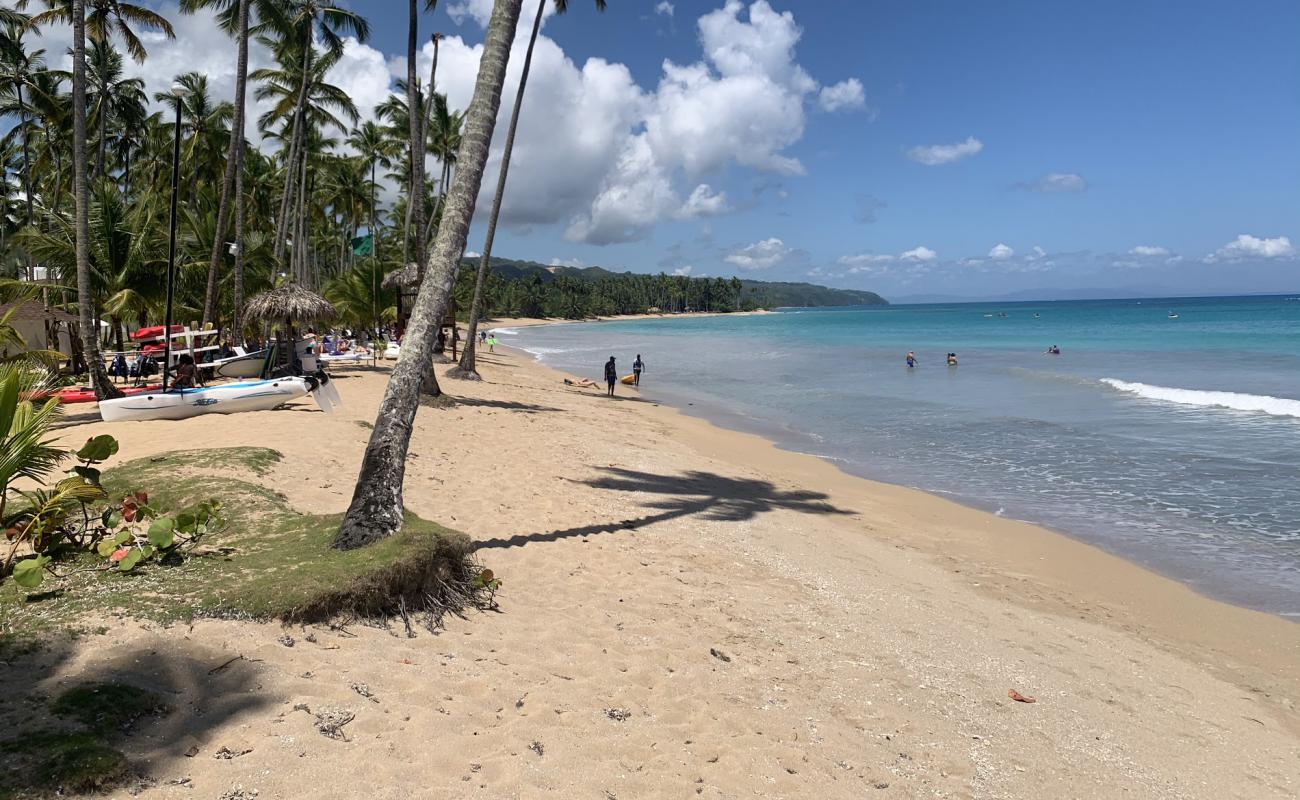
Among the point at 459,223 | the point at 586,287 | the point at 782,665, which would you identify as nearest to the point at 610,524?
the point at 782,665

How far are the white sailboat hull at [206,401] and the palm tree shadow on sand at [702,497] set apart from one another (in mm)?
5960

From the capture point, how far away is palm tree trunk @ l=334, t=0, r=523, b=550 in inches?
208

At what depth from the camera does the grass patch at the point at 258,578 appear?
402 cm

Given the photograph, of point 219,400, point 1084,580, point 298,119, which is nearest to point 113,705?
point 1084,580

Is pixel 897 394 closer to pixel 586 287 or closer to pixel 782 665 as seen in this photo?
pixel 782 665

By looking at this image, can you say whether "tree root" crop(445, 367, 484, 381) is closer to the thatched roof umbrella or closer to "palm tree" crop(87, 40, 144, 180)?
the thatched roof umbrella

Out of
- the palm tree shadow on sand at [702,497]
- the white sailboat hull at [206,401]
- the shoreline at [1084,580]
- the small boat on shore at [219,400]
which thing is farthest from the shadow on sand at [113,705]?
the white sailboat hull at [206,401]

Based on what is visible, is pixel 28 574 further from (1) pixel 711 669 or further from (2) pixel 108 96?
(2) pixel 108 96

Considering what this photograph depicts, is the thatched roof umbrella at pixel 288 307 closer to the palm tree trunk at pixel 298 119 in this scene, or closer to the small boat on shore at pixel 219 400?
the small boat on shore at pixel 219 400

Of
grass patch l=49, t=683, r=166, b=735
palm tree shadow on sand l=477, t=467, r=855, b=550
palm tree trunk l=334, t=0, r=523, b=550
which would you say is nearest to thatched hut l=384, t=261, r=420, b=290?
palm tree shadow on sand l=477, t=467, r=855, b=550

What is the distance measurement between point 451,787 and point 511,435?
1014cm

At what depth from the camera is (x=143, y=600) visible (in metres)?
4.14

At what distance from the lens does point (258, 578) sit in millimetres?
4539

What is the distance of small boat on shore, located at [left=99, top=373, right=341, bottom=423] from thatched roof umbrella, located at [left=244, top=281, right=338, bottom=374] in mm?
5099
